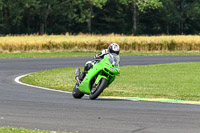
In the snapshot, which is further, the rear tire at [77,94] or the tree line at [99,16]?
the tree line at [99,16]

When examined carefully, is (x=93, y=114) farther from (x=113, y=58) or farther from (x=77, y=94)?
(x=77, y=94)

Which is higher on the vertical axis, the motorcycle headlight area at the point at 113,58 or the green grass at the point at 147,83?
the motorcycle headlight area at the point at 113,58

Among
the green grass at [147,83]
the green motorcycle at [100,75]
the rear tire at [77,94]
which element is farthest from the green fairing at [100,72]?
the green grass at [147,83]

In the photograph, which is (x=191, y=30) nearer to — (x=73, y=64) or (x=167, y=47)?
(x=167, y=47)

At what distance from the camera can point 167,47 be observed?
43.1 meters

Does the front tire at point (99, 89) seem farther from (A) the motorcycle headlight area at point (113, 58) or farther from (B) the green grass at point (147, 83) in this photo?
(B) the green grass at point (147, 83)

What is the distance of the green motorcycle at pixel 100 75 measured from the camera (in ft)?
43.2

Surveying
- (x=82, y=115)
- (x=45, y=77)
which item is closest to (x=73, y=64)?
(x=45, y=77)

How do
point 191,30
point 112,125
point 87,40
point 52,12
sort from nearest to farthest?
1. point 112,125
2. point 87,40
3. point 52,12
4. point 191,30

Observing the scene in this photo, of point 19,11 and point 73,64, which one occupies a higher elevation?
point 19,11

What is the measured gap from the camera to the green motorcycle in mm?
13164

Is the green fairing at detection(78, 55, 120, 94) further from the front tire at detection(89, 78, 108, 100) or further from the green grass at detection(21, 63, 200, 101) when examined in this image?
the green grass at detection(21, 63, 200, 101)

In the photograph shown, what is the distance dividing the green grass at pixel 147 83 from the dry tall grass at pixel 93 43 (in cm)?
1539

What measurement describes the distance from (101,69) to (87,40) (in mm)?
Answer: 28623
